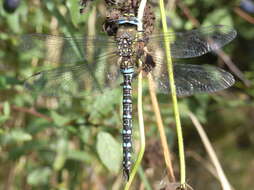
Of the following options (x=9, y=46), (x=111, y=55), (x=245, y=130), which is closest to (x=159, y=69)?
(x=111, y=55)

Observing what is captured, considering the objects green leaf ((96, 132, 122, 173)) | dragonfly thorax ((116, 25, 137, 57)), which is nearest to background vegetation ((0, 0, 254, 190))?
green leaf ((96, 132, 122, 173))

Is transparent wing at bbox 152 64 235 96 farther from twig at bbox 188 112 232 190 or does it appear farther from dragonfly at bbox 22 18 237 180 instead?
twig at bbox 188 112 232 190

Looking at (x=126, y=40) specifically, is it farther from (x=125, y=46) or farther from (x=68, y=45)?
(x=68, y=45)

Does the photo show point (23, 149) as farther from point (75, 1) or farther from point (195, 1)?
point (195, 1)

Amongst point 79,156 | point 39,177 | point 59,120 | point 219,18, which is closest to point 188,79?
point 59,120

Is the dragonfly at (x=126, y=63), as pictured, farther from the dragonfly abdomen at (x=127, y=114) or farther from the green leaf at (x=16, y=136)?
the green leaf at (x=16, y=136)
